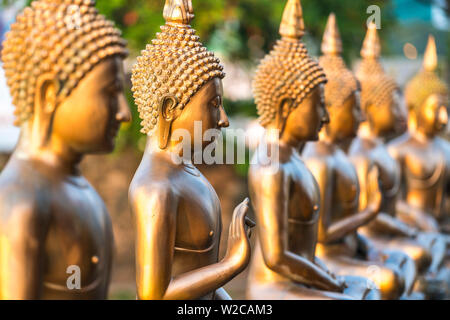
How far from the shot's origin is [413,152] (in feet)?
24.3

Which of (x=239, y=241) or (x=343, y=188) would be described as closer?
(x=239, y=241)

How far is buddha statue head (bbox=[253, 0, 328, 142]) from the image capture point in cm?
440

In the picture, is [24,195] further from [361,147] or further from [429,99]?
[429,99]

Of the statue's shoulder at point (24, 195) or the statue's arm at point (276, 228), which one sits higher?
the statue's shoulder at point (24, 195)

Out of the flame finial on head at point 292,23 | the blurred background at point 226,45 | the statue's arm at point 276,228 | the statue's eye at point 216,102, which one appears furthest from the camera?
the blurred background at point 226,45

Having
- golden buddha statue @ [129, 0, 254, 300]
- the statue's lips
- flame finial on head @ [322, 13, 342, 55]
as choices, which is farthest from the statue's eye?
flame finial on head @ [322, 13, 342, 55]

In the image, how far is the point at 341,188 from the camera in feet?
17.2

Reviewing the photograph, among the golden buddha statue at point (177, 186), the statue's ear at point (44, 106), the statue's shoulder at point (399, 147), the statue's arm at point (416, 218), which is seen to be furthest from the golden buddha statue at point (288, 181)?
the statue's shoulder at point (399, 147)

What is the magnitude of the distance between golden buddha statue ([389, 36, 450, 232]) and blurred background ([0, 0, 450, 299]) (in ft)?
6.97

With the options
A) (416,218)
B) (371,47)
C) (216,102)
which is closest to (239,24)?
(416,218)

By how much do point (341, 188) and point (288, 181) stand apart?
106 cm

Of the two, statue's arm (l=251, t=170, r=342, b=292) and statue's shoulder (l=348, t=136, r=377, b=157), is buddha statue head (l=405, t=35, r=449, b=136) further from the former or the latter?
statue's arm (l=251, t=170, r=342, b=292)

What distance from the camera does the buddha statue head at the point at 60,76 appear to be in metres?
2.72

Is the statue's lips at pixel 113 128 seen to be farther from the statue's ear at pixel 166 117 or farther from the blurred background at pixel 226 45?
the blurred background at pixel 226 45
